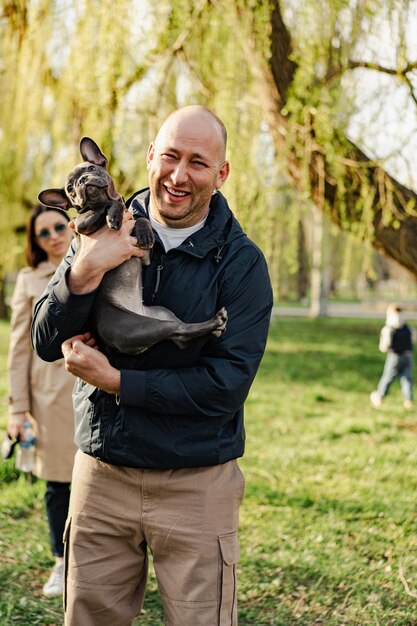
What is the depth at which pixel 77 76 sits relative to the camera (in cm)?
507

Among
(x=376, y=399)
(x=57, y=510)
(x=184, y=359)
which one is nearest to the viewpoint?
(x=184, y=359)

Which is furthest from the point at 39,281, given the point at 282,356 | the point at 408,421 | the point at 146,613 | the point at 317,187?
the point at 282,356

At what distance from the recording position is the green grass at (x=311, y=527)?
332 centimetres

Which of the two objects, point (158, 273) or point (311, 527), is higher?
point (158, 273)

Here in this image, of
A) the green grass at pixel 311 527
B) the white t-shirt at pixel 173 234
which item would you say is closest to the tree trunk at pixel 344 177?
the green grass at pixel 311 527

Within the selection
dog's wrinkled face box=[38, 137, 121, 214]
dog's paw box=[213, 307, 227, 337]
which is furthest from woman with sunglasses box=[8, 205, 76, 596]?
dog's paw box=[213, 307, 227, 337]

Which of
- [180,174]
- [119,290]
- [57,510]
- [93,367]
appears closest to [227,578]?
[93,367]

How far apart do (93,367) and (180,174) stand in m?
0.63

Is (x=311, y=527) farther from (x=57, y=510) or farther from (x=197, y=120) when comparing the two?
(x=197, y=120)

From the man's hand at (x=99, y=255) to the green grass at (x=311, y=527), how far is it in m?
1.91

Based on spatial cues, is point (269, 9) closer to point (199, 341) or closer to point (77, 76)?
point (77, 76)

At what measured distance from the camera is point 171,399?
Answer: 1.98 m

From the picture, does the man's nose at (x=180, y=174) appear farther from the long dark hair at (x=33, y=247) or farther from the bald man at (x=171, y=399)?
the long dark hair at (x=33, y=247)

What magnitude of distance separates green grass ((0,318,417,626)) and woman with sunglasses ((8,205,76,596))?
1.51 feet
